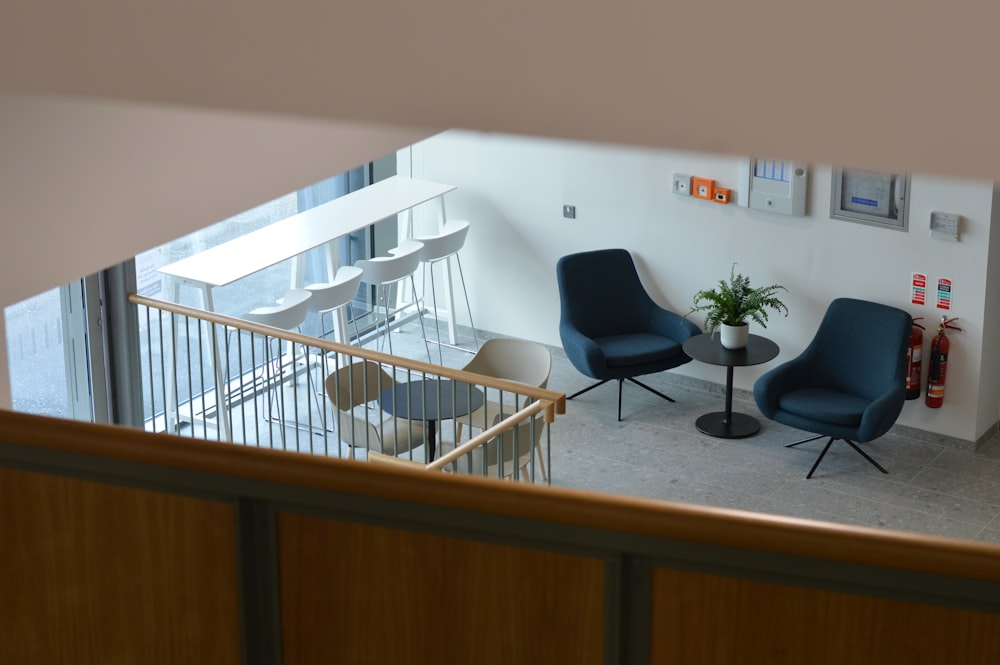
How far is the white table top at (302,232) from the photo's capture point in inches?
287

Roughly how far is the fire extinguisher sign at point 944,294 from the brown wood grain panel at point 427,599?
6005 millimetres

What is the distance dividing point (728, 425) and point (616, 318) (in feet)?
3.49

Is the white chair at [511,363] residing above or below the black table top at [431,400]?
above

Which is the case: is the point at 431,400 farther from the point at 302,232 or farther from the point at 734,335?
the point at 734,335

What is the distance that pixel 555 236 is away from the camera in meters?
8.72

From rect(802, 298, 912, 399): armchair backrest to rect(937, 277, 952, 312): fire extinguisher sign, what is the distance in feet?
1.01

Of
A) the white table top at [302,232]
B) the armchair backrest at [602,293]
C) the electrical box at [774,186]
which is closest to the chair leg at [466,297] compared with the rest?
the white table top at [302,232]

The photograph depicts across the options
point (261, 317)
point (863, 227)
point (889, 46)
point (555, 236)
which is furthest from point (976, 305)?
point (889, 46)

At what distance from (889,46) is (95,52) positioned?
1447 millimetres

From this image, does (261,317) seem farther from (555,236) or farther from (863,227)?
(863,227)

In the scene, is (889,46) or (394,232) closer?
(889,46)

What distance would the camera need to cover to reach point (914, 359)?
7336mm

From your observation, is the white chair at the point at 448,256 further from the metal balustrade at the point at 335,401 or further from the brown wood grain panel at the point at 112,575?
the brown wood grain panel at the point at 112,575

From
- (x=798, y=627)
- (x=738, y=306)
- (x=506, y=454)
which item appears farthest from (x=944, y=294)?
(x=798, y=627)
